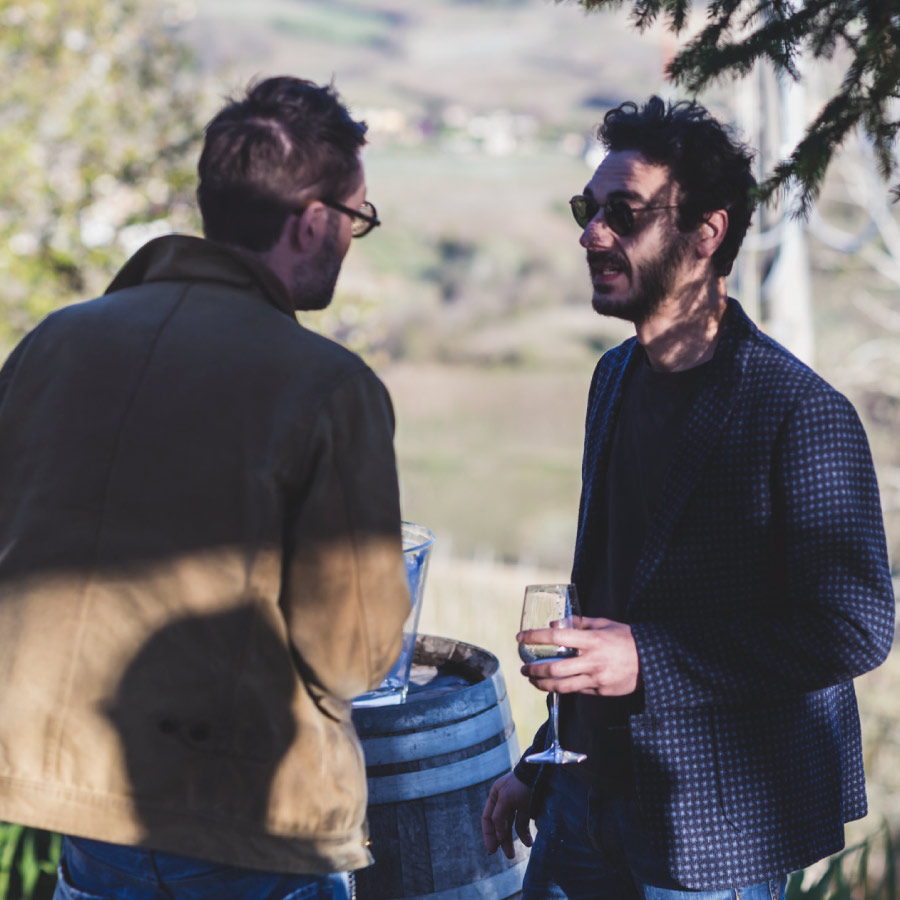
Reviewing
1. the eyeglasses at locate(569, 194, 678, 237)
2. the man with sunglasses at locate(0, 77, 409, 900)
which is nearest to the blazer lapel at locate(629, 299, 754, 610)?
the eyeglasses at locate(569, 194, 678, 237)

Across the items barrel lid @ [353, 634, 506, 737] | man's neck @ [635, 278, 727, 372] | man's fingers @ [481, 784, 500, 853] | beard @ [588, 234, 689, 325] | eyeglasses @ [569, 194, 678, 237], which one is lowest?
man's fingers @ [481, 784, 500, 853]

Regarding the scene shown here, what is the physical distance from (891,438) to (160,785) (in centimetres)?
2263

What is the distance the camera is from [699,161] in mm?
2295

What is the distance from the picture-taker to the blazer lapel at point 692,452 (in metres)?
2.03

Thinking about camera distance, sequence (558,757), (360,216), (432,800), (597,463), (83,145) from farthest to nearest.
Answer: (83,145) → (432,800) → (597,463) → (558,757) → (360,216)

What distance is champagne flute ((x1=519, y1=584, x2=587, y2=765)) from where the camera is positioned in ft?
6.39

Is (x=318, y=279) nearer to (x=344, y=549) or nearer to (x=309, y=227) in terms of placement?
(x=309, y=227)

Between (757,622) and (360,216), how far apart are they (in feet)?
3.05

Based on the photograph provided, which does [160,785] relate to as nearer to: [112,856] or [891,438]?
[112,856]

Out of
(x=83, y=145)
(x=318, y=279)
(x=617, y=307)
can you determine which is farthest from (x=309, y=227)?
(x=83, y=145)

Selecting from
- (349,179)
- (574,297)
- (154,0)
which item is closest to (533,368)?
(574,297)

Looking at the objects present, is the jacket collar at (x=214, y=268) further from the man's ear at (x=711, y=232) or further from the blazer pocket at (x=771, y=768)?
the blazer pocket at (x=771, y=768)

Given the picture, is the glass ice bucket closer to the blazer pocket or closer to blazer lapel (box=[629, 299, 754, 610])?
blazer lapel (box=[629, 299, 754, 610])

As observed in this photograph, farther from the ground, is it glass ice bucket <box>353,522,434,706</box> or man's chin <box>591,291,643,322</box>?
man's chin <box>591,291,643,322</box>
